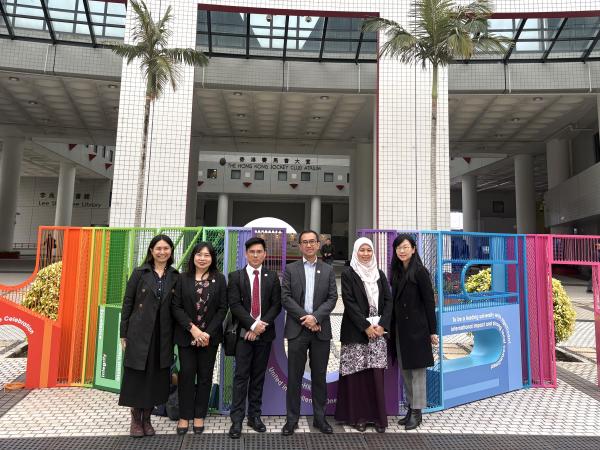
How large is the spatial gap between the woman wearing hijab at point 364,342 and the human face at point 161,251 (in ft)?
5.07

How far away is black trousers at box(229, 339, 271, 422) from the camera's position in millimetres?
3373

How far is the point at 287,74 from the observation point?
14.5 m

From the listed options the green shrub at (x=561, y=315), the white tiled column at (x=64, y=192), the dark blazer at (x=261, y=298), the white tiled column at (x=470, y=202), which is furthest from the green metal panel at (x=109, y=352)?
the white tiled column at (x=64, y=192)

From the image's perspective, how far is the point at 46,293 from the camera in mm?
5523

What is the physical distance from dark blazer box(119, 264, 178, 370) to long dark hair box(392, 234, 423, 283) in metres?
2.04

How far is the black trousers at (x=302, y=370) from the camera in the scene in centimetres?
340

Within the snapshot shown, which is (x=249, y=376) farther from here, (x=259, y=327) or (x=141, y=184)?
(x=141, y=184)

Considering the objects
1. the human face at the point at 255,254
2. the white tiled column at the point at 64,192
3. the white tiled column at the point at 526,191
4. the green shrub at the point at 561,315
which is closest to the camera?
the human face at the point at 255,254

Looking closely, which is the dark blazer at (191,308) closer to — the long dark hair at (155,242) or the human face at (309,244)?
the long dark hair at (155,242)

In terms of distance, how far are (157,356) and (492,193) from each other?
4152cm

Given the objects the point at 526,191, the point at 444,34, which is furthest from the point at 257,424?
the point at 526,191

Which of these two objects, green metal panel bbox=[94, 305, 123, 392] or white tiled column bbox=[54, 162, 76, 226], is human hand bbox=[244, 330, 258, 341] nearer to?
green metal panel bbox=[94, 305, 123, 392]

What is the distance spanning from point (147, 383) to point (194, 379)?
0.37 metres

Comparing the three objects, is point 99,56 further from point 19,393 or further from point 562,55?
point 562,55
